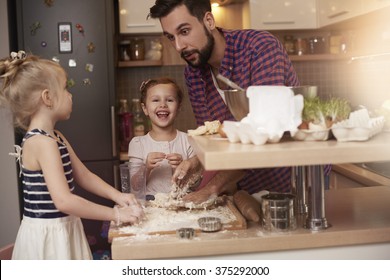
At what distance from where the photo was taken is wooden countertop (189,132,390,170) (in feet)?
2.71

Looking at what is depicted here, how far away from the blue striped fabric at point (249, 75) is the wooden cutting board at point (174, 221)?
0.30 m

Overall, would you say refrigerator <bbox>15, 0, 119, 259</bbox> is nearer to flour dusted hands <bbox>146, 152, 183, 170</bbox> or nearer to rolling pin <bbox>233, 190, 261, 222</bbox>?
flour dusted hands <bbox>146, 152, 183, 170</bbox>

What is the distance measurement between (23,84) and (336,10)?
5.60 feet

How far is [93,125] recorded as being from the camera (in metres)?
2.43

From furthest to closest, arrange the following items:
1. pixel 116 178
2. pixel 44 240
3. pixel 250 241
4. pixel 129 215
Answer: pixel 116 178
pixel 44 240
pixel 129 215
pixel 250 241

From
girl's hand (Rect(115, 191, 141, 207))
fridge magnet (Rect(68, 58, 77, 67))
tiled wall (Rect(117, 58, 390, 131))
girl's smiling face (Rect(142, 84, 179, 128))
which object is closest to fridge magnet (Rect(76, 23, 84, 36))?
fridge magnet (Rect(68, 58, 77, 67))

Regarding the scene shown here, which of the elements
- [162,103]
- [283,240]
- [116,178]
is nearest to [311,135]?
[283,240]

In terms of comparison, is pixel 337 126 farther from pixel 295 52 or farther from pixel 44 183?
pixel 295 52

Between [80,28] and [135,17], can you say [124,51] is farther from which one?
[80,28]

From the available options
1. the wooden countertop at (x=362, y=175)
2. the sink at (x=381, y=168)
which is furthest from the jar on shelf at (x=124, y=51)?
the sink at (x=381, y=168)

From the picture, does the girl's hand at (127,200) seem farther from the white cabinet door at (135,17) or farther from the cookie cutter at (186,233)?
the white cabinet door at (135,17)

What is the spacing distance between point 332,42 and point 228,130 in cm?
210

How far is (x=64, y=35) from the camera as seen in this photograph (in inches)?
94.3
